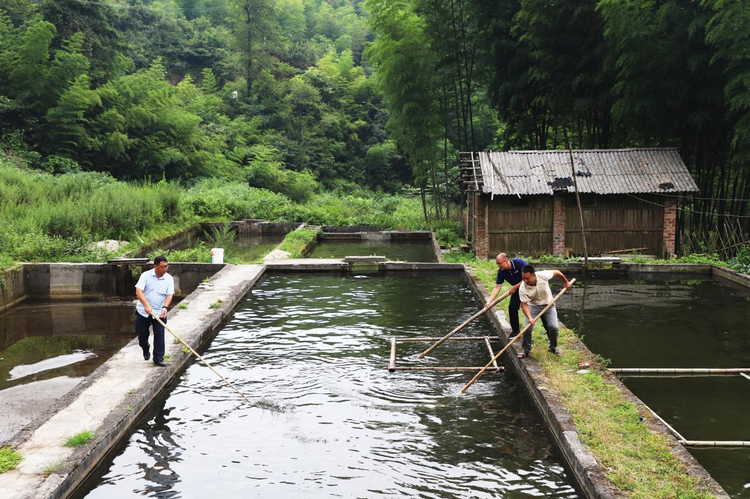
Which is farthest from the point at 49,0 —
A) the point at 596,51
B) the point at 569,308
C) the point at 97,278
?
the point at 569,308

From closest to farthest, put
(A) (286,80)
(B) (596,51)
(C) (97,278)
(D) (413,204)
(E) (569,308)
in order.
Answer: (E) (569,308)
(C) (97,278)
(B) (596,51)
(D) (413,204)
(A) (286,80)

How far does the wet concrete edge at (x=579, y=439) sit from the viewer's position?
5.27 m

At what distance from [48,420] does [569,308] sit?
29.9 ft

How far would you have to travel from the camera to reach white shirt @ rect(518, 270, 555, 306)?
336 inches

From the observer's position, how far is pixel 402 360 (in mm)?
9297

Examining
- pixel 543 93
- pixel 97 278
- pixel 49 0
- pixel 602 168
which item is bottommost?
pixel 97 278

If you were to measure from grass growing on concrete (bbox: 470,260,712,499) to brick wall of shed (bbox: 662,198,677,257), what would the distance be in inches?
405

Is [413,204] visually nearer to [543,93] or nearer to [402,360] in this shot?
[543,93]

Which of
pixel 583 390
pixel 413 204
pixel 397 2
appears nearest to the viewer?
pixel 583 390

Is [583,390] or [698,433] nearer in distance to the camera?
[698,433]

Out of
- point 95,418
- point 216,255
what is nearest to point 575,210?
point 216,255

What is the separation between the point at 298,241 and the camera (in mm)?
21734

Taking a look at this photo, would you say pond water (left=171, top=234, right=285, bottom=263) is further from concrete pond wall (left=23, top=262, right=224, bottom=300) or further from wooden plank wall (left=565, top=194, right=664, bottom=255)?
wooden plank wall (left=565, top=194, right=664, bottom=255)

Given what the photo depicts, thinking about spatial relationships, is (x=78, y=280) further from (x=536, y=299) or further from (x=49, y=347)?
(x=536, y=299)
